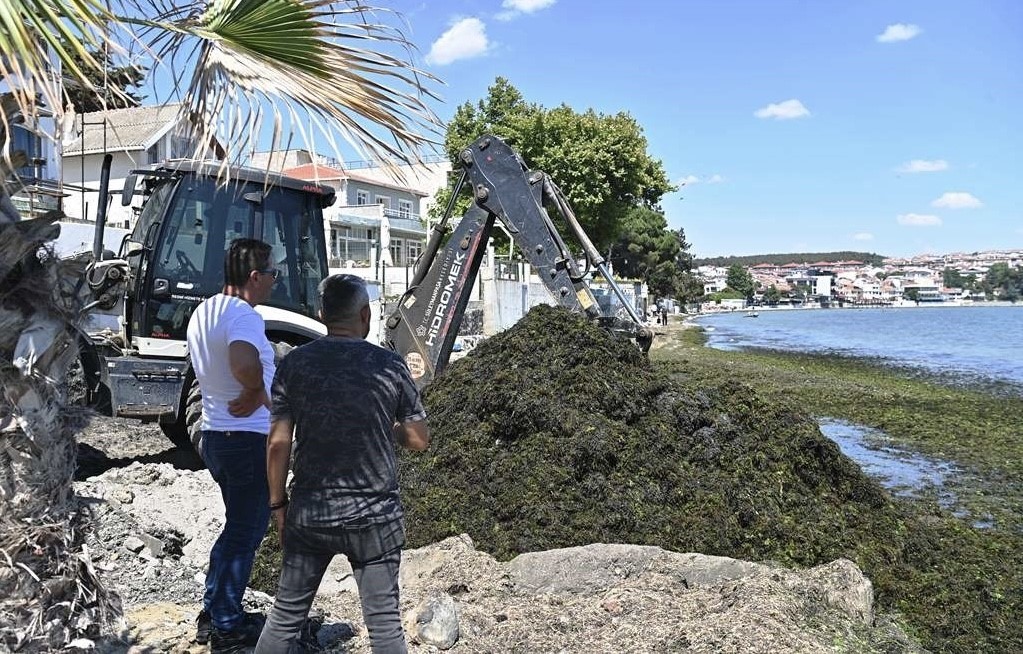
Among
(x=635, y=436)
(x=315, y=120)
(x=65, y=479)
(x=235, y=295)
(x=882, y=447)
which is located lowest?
(x=882, y=447)

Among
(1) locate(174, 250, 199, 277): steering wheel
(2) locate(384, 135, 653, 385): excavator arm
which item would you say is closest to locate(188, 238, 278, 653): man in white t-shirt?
(1) locate(174, 250, 199, 277): steering wheel

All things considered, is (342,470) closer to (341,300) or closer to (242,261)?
(341,300)

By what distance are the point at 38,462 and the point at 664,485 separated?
13.3ft

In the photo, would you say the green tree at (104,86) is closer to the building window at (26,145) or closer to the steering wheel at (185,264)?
the building window at (26,145)

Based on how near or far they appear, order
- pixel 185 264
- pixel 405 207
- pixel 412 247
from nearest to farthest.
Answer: pixel 185 264, pixel 412 247, pixel 405 207

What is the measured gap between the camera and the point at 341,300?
3.20 metres

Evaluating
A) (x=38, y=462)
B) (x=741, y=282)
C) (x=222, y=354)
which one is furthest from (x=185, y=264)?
(x=741, y=282)

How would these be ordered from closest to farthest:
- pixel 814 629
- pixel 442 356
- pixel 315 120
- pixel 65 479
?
pixel 315 120 < pixel 65 479 < pixel 814 629 < pixel 442 356

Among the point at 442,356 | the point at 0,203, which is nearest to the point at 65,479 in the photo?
the point at 0,203

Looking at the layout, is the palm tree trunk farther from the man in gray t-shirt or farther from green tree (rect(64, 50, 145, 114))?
the man in gray t-shirt

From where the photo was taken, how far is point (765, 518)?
5621mm

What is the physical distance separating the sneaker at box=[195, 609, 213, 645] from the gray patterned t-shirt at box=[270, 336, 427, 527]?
0.96 meters

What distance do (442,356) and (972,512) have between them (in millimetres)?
5022

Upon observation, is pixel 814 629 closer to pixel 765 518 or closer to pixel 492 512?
pixel 765 518
